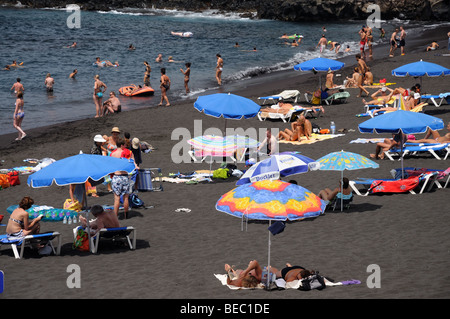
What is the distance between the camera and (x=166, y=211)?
1245 centimetres

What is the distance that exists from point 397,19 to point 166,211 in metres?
57.1

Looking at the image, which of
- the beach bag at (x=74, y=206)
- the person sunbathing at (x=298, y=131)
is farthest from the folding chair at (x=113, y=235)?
the person sunbathing at (x=298, y=131)

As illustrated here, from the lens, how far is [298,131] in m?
17.5

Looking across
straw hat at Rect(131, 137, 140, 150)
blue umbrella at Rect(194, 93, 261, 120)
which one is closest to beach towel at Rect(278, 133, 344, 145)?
blue umbrella at Rect(194, 93, 261, 120)

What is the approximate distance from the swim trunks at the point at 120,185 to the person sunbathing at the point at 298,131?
688cm

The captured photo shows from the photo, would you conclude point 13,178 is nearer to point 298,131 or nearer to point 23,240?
point 23,240

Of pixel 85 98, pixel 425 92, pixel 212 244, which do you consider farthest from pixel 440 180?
pixel 85 98

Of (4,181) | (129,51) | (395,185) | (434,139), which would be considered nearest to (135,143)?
(4,181)

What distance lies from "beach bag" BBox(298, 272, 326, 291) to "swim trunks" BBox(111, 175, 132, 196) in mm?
4778

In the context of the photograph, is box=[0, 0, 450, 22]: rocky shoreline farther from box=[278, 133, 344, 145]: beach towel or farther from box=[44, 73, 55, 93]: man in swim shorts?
box=[278, 133, 344, 145]: beach towel

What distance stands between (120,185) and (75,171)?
2.52m

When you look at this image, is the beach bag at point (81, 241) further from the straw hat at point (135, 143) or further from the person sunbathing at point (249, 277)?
the straw hat at point (135, 143)

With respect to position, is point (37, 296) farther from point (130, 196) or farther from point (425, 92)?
point (425, 92)

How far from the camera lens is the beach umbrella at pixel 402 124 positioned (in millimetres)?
11359
